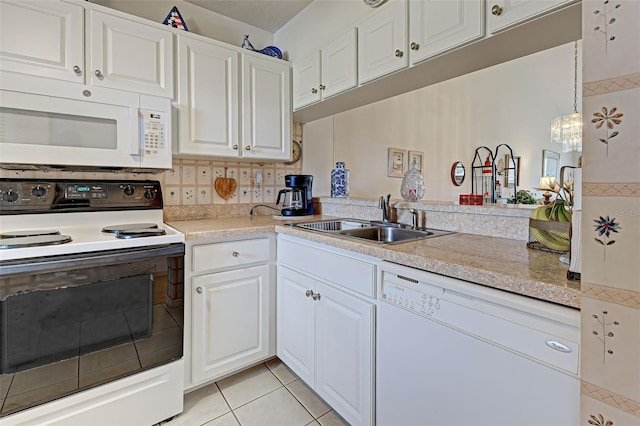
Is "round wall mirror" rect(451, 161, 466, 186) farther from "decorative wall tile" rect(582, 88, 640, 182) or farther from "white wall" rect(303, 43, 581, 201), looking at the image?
"decorative wall tile" rect(582, 88, 640, 182)

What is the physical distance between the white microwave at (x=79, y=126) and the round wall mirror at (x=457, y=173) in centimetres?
373

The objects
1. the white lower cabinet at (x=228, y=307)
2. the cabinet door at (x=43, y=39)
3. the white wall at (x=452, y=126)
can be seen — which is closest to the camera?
the cabinet door at (x=43, y=39)

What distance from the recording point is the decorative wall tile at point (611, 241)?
0.52 meters

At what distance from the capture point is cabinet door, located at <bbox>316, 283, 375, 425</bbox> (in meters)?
1.25

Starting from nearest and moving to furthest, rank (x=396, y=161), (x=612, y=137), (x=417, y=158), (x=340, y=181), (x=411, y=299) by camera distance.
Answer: (x=612, y=137) < (x=411, y=299) < (x=340, y=181) < (x=396, y=161) < (x=417, y=158)

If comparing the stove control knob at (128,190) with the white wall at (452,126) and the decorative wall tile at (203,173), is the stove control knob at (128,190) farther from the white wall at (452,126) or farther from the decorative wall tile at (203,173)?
the white wall at (452,126)

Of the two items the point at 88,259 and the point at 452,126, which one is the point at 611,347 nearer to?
the point at 88,259

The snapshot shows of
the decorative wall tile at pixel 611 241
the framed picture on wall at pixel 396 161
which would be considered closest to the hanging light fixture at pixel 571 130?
the framed picture on wall at pixel 396 161

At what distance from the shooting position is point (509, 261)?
3.19ft

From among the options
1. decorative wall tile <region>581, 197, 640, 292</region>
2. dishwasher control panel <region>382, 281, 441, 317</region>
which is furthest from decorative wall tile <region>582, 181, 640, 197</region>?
dishwasher control panel <region>382, 281, 441, 317</region>

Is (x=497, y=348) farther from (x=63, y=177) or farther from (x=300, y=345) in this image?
(x=63, y=177)

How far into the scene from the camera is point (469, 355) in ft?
2.98

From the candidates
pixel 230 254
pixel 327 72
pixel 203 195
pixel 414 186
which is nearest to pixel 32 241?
pixel 230 254

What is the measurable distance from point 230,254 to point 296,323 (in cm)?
52
